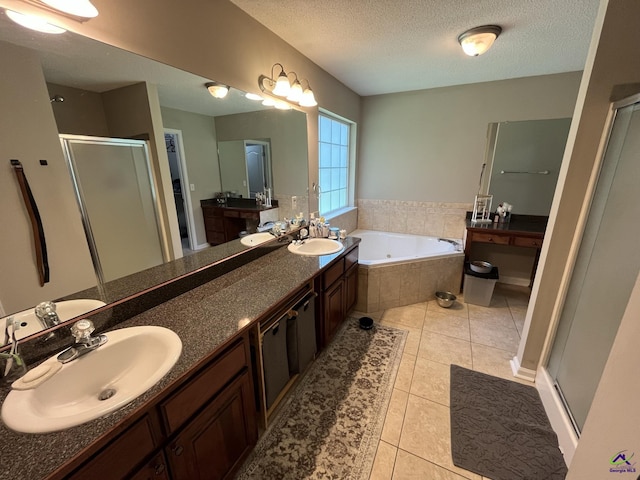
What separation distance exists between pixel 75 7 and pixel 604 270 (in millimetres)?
2523

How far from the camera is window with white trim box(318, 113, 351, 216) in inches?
124

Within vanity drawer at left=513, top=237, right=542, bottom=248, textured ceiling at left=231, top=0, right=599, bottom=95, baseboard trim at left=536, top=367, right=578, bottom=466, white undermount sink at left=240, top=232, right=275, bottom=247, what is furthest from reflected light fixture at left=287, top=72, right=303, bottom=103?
baseboard trim at left=536, top=367, right=578, bottom=466

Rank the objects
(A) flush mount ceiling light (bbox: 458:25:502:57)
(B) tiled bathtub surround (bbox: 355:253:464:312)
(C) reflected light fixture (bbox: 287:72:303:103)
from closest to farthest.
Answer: (A) flush mount ceiling light (bbox: 458:25:502:57) → (C) reflected light fixture (bbox: 287:72:303:103) → (B) tiled bathtub surround (bbox: 355:253:464:312)

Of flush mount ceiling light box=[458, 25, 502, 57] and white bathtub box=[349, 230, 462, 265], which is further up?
flush mount ceiling light box=[458, 25, 502, 57]

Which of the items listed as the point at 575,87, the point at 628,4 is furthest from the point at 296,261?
the point at 575,87

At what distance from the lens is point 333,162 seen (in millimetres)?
3490

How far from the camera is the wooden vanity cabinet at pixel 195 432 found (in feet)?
2.39

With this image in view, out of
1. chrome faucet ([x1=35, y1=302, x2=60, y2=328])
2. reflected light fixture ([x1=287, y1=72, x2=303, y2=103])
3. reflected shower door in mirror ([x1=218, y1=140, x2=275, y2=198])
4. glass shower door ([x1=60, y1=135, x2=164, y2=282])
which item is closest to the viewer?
chrome faucet ([x1=35, y1=302, x2=60, y2=328])

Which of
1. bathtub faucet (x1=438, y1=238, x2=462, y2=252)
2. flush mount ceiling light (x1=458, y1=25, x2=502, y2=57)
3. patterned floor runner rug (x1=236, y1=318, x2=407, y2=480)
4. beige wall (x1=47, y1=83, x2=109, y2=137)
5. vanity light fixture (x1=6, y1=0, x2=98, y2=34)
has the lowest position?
patterned floor runner rug (x1=236, y1=318, x2=407, y2=480)

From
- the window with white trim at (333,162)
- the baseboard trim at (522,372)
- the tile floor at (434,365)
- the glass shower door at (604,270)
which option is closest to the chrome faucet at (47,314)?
the tile floor at (434,365)

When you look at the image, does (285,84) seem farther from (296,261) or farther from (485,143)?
(485,143)

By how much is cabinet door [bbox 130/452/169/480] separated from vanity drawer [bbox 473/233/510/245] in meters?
3.09

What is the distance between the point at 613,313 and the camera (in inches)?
46.9

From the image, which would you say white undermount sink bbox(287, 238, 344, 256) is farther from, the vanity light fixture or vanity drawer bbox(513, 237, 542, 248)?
vanity drawer bbox(513, 237, 542, 248)
